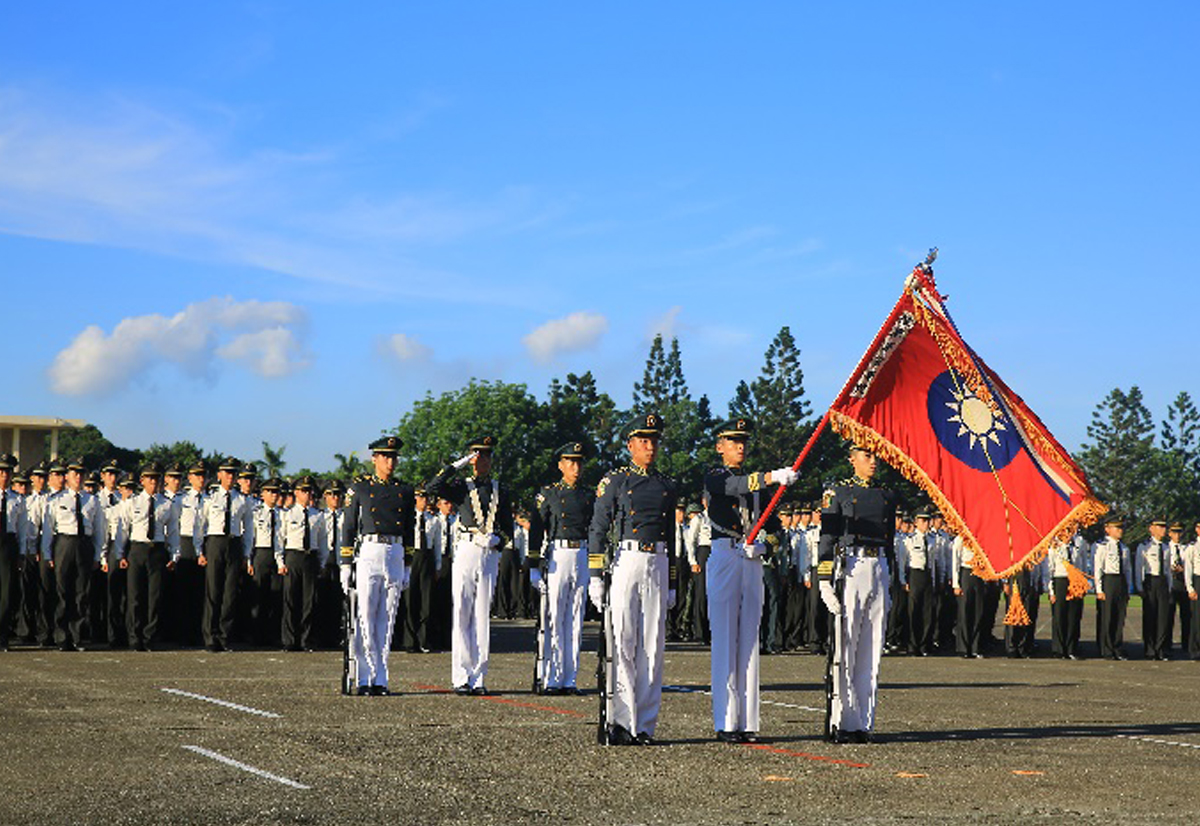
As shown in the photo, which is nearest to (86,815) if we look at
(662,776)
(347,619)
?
(662,776)

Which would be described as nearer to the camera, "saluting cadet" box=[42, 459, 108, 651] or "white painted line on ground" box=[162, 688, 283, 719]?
"white painted line on ground" box=[162, 688, 283, 719]

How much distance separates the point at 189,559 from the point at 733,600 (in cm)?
1219

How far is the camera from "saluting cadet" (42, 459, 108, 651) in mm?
20438

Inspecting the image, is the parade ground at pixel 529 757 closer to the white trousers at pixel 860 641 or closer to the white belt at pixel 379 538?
the white trousers at pixel 860 641

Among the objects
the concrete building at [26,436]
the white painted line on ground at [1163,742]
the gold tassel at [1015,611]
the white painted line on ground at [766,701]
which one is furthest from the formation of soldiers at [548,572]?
the concrete building at [26,436]

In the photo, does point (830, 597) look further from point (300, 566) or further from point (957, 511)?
point (300, 566)

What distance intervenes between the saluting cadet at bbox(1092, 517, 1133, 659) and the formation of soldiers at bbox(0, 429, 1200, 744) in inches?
1.5

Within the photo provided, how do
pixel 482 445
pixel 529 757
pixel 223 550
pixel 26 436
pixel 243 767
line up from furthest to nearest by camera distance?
pixel 26 436 → pixel 223 550 → pixel 482 445 → pixel 529 757 → pixel 243 767

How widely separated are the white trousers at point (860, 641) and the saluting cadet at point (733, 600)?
65 cm

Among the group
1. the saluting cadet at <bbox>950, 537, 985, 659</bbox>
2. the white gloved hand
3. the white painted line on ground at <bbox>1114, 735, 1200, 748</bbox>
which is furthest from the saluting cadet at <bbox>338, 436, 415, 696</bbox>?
the saluting cadet at <bbox>950, 537, 985, 659</bbox>

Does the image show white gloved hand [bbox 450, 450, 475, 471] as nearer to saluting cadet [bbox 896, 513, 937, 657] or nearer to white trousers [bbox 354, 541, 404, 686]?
white trousers [bbox 354, 541, 404, 686]

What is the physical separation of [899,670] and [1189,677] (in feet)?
13.1

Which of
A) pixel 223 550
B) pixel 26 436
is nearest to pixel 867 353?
pixel 223 550

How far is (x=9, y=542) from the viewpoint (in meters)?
20.2
